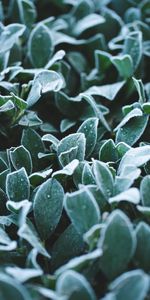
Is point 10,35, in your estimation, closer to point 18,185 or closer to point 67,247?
point 18,185

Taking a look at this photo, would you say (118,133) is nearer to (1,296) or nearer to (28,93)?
(28,93)

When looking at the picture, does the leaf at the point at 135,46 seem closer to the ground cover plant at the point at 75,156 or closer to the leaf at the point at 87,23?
the ground cover plant at the point at 75,156

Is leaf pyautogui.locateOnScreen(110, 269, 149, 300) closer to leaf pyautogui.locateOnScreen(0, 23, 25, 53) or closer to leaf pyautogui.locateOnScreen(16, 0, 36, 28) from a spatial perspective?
leaf pyautogui.locateOnScreen(0, 23, 25, 53)

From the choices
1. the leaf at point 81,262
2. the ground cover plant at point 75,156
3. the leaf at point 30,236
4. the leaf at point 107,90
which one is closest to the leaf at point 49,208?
the ground cover plant at point 75,156

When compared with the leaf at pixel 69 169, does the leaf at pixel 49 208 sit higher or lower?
lower

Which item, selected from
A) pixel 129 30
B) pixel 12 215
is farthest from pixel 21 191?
pixel 129 30

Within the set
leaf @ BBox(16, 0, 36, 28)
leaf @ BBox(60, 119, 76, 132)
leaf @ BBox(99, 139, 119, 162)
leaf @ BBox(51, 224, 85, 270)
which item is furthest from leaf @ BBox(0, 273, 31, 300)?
leaf @ BBox(16, 0, 36, 28)

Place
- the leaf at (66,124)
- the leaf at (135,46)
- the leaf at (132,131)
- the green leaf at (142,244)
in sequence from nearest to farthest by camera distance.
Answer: the green leaf at (142,244), the leaf at (132,131), the leaf at (66,124), the leaf at (135,46)
